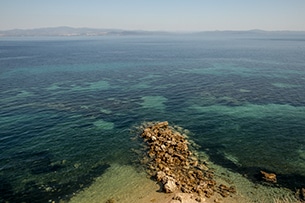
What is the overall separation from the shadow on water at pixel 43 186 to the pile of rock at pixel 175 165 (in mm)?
8672

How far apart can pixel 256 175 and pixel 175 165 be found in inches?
481

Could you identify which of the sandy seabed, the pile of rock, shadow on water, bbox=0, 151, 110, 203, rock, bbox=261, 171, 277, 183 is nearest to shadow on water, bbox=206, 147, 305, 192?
rock, bbox=261, 171, 277, 183

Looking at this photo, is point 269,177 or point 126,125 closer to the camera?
point 269,177

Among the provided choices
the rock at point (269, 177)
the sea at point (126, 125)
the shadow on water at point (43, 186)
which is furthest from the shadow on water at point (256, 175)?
the shadow on water at point (43, 186)

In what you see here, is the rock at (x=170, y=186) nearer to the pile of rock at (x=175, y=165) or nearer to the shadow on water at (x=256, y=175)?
the pile of rock at (x=175, y=165)

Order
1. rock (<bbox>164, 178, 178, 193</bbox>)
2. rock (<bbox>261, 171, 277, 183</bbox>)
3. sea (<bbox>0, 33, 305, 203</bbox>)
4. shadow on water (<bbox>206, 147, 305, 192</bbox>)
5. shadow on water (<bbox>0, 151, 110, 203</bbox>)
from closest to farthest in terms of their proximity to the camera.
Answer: shadow on water (<bbox>0, 151, 110, 203</bbox>), rock (<bbox>164, 178, 178, 193</bbox>), shadow on water (<bbox>206, 147, 305, 192</bbox>), rock (<bbox>261, 171, 277, 183</bbox>), sea (<bbox>0, 33, 305, 203</bbox>)

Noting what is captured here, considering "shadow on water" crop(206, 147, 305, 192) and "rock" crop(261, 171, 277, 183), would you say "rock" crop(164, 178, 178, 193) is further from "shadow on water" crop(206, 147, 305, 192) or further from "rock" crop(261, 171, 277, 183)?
"rock" crop(261, 171, 277, 183)

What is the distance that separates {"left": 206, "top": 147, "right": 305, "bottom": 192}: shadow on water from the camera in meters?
34.3

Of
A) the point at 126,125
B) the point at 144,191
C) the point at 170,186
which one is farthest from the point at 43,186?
the point at 126,125

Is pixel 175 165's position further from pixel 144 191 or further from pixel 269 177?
pixel 269 177

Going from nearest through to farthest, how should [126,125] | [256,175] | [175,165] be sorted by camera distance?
[256,175] → [175,165] → [126,125]

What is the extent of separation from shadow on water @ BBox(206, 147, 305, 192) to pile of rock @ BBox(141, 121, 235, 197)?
3.59 m

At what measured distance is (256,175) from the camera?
36.7 m

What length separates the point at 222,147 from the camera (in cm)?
4506
